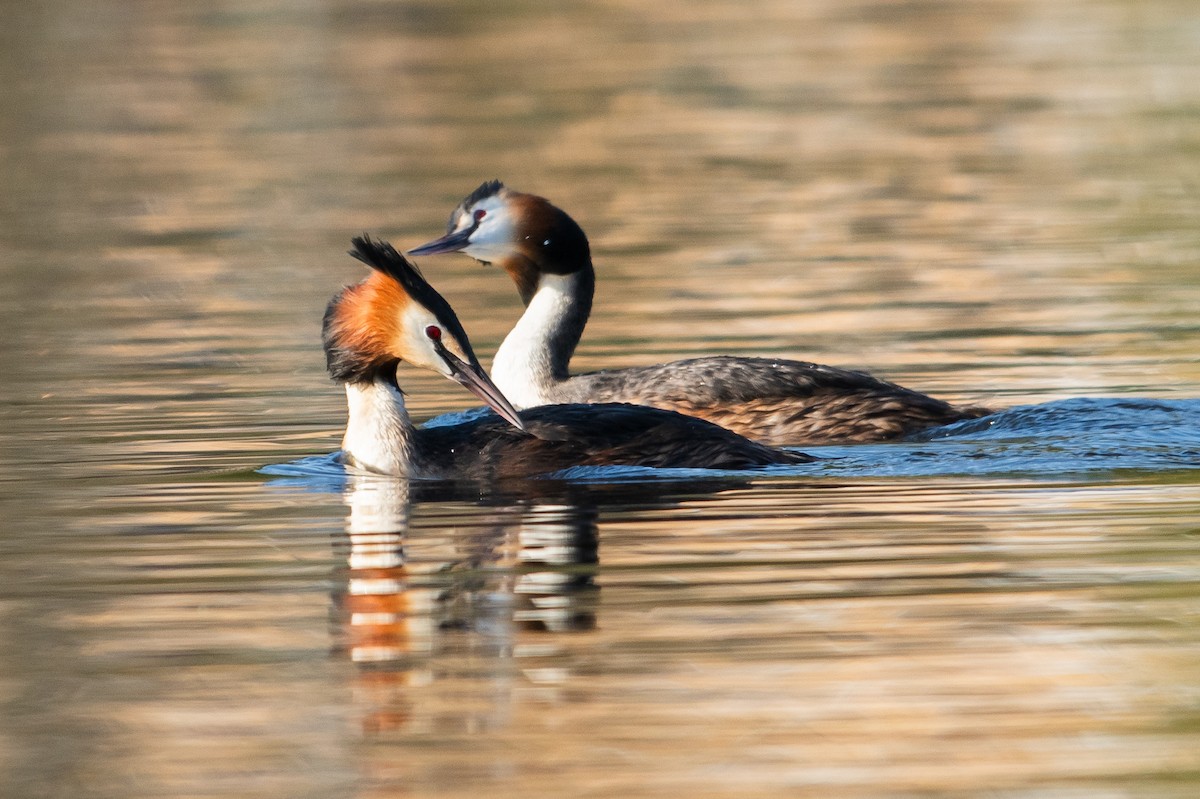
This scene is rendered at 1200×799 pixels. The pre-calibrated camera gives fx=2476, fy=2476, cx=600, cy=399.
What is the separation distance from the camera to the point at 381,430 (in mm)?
11875

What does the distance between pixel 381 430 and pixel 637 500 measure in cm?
145

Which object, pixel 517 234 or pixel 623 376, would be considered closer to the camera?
pixel 623 376

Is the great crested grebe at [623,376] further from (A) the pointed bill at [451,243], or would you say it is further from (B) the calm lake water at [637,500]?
(B) the calm lake water at [637,500]

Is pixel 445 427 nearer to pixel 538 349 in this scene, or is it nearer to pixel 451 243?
pixel 538 349

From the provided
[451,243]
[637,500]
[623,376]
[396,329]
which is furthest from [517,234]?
[637,500]

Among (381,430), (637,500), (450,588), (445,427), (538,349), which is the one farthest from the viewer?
(538,349)

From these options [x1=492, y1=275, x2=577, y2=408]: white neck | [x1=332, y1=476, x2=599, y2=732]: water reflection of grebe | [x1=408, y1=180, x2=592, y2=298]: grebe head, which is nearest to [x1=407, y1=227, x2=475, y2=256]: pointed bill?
[x1=408, y1=180, x2=592, y2=298]: grebe head

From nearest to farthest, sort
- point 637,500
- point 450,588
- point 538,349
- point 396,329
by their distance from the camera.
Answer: point 450,588 < point 637,500 < point 396,329 < point 538,349

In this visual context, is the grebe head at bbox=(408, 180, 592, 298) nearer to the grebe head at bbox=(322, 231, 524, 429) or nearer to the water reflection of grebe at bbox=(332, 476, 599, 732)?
the grebe head at bbox=(322, 231, 524, 429)

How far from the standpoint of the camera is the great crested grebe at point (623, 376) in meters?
13.2

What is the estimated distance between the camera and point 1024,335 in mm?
16500

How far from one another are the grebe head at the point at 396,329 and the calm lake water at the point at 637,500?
1.84ft

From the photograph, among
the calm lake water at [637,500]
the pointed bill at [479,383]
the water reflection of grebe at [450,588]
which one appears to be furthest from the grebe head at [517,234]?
the water reflection of grebe at [450,588]

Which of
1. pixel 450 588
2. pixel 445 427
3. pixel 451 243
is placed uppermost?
pixel 451 243
